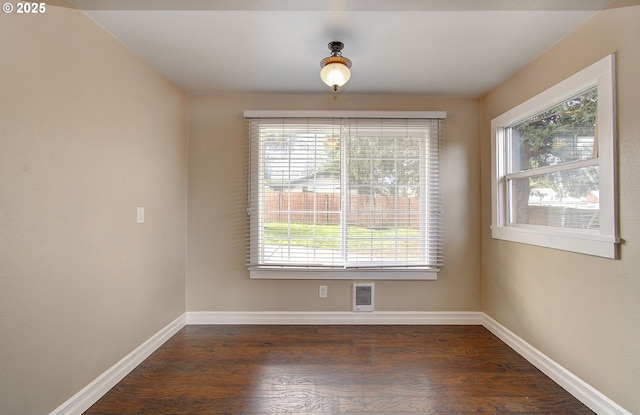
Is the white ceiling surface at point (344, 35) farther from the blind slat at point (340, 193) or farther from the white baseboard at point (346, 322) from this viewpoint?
the white baseboard at point (346, 322)

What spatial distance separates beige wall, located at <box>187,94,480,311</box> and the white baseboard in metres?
0.07

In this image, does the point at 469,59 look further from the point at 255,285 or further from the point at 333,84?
the point at 255,285

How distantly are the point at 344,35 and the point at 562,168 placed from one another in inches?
70.4

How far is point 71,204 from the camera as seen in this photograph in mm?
1583

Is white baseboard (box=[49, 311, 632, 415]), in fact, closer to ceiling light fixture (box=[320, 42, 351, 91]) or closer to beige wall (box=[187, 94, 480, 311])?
beige wall (box=[187, 94, 480, 311])

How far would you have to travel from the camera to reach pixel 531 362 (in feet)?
7.02

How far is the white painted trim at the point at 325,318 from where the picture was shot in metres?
2.81

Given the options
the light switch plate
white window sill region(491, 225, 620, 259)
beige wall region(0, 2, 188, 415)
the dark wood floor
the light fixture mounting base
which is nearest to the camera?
beige wall region(0, 2, 188, 415)

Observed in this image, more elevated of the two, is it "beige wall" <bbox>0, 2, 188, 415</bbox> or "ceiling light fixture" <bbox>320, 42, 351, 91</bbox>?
"ceiling light fixture" <bbox>320, 42, 351, 91</bbox>

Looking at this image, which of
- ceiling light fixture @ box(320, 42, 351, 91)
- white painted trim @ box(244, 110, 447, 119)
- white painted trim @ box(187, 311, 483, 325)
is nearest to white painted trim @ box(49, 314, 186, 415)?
white painted trim @ box(187, 311, 483, 325)

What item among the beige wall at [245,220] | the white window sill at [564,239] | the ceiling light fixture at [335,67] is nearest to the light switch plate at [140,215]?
the beige wall at [245,220]

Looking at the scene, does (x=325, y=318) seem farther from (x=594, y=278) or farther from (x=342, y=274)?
(x=594, y=278)

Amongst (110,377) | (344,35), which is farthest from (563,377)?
(110,377)

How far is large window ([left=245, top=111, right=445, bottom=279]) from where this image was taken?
9.14 feet
